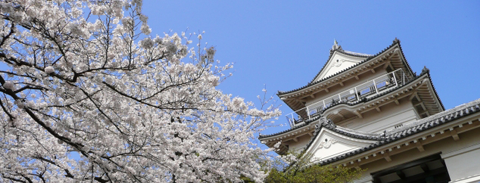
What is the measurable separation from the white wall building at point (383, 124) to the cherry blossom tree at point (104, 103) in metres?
3.45

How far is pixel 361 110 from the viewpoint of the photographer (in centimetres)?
1622

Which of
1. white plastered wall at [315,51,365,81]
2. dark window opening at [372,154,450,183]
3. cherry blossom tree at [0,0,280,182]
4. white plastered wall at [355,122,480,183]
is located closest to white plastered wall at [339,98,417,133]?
white plastered wall at [315,51,365,81]

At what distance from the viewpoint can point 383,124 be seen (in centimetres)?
1588

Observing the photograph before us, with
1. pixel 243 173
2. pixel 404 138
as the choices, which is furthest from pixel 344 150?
pixel 243 173

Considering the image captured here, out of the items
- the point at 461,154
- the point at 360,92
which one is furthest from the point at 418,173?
the point at 360,92

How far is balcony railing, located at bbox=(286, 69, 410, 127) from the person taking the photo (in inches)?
669

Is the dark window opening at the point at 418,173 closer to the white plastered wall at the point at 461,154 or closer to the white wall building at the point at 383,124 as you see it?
the white wall building at the point at 383,124

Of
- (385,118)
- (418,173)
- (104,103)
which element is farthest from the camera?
(385,118)

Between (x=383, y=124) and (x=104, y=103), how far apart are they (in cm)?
1373

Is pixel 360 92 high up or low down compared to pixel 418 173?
up

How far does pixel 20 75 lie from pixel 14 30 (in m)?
0.66

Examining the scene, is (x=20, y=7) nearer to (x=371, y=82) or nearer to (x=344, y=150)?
(x=344, y=150)

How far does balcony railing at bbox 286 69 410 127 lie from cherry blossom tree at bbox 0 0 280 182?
31.3ft

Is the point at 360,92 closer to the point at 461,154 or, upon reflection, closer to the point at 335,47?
the point at 335,47
